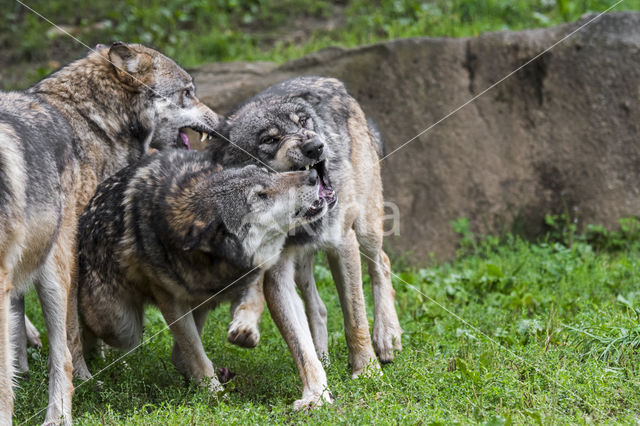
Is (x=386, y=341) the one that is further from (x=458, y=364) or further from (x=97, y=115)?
(x=97, y=115)

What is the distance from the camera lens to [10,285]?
428 cm

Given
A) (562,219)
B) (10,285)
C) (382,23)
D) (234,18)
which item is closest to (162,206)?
(10,285)

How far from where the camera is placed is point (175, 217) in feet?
16.3

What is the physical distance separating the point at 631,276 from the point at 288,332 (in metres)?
3.46

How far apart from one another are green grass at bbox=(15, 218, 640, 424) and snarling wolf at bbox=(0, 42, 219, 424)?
1.91 ft

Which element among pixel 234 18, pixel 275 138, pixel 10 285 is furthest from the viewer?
pixel 234 18

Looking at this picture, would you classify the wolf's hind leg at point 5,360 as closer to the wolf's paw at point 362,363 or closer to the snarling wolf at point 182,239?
the snarling wolf at point 182,239

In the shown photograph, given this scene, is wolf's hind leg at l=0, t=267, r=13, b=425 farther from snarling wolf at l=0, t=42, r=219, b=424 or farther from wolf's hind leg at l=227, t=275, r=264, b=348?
wolf's hind leg at l=227, t=275, r=264, b=348

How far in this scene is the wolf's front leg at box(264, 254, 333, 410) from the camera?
494cm

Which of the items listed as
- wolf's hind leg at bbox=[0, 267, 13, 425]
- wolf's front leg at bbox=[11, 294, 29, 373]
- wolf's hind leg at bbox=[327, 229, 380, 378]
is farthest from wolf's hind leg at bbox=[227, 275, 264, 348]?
wolf's front leg at bbox=[11, 294, 29, 373]

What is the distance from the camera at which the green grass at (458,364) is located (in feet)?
14.4

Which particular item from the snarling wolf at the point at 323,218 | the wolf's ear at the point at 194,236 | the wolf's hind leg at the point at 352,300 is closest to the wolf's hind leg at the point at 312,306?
the snarling wolf at the point at 323,218

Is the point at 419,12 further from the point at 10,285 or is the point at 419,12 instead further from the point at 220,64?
the point at 10,285

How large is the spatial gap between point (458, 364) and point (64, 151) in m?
2.85
